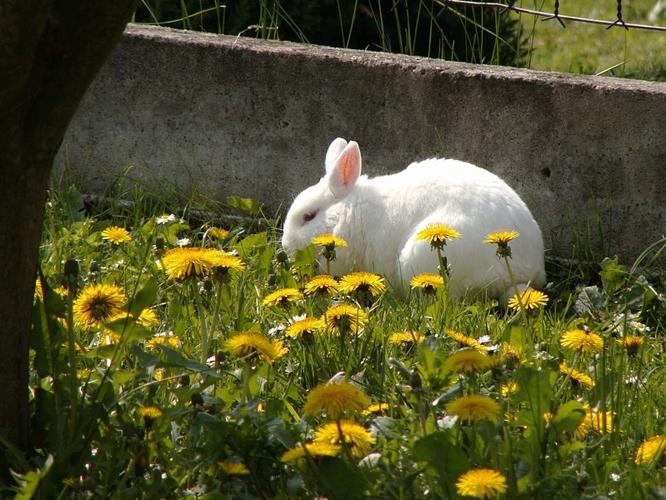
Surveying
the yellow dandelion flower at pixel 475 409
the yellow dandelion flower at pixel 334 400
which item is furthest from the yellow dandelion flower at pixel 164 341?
the yellow dandelion flower at pixel 475 409

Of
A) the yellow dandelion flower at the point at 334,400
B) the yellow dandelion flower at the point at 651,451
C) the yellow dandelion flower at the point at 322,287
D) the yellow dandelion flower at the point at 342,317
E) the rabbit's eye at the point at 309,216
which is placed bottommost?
the rabbit's eye at the point at 309,216

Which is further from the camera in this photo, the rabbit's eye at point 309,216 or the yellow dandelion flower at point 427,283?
the rabbit's eye at point 309,216

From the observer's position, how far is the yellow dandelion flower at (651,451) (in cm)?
208

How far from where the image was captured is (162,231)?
398 centimetres

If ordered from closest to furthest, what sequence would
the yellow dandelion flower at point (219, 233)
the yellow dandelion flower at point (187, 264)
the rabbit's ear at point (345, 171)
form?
the yellow dandelion flower at point (187, 264) < the yellow dandelion flower at point (219, 233) < the rabbit's ear at point (345, 171)

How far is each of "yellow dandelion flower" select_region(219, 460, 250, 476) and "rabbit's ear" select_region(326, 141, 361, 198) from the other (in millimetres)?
2148

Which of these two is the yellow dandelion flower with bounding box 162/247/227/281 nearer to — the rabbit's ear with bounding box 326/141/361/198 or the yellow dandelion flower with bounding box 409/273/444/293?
the yellow dandelion flower with bounding box 409/273/444/293

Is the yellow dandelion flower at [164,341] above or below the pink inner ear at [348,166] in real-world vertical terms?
below

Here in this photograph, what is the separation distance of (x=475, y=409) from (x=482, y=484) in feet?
0.68

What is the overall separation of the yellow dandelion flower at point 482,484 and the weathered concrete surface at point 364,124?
97.0 inches

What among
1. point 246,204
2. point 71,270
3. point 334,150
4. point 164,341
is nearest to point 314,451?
point 71,270

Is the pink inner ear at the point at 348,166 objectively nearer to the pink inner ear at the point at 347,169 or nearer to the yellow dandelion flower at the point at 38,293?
the pink inner ear at the point at 347,169

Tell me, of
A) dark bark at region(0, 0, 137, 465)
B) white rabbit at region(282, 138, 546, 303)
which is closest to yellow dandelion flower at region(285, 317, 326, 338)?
dark bark at region(0, 0, 137, 465)

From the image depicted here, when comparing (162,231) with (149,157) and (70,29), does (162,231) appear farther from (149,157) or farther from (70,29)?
(70,29)
